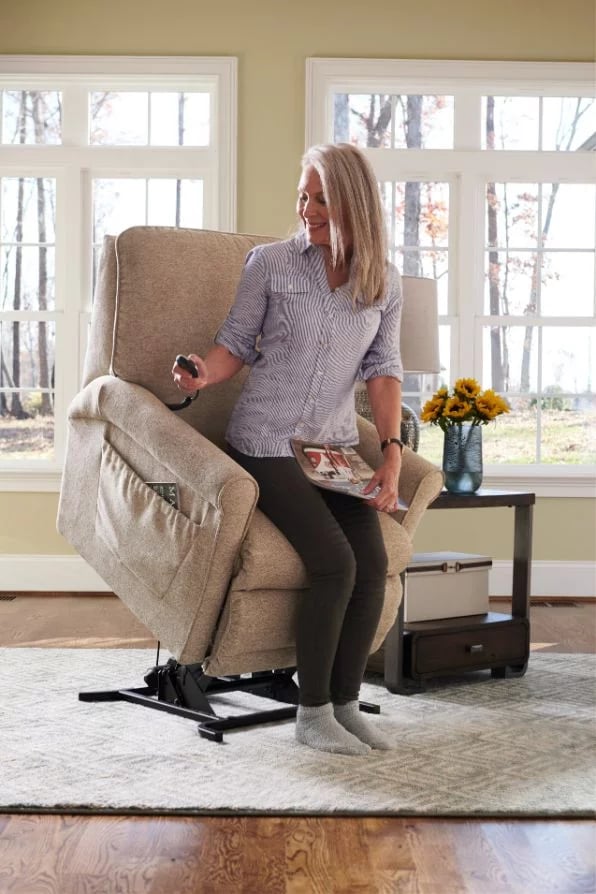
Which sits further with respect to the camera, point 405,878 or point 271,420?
point 271,420

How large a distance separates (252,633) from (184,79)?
122 inches

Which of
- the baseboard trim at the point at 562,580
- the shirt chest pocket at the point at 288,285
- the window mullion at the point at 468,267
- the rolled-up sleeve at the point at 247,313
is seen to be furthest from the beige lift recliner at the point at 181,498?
the baseboard trim at the point at 562,580

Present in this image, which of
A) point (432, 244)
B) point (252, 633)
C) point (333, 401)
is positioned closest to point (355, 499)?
A: point (333, 401)

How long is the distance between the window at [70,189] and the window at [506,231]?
0.61 m

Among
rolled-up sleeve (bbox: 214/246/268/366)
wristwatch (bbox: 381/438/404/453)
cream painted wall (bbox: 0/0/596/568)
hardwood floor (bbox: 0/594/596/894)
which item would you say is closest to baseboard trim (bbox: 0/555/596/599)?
cream painted wall (bbox: 0/0/596/568)

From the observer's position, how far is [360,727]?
2.47 m

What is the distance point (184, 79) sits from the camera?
15.6 ft

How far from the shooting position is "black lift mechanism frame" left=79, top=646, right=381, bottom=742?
2.60m

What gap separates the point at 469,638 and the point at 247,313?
1.17 meters

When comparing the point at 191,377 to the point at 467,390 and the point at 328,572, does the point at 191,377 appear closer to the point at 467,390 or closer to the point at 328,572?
the point at 328,572

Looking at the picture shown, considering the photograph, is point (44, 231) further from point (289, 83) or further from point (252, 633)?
point (252, 633)

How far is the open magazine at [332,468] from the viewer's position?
2500 mm

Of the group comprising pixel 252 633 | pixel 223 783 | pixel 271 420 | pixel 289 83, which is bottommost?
pixel 223 783

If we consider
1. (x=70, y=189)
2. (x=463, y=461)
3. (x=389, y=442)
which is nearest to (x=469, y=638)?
(x=463, y=461)
